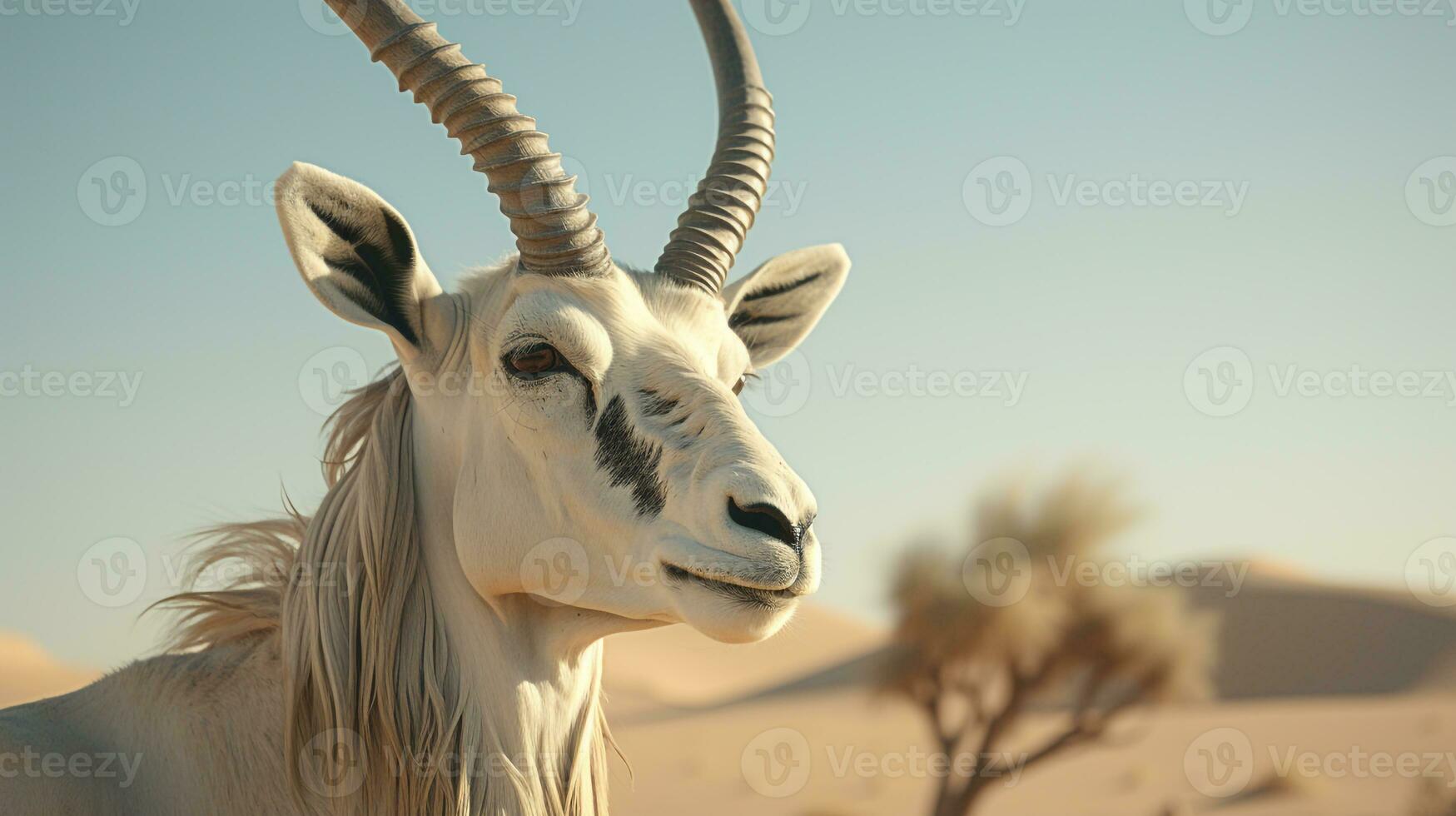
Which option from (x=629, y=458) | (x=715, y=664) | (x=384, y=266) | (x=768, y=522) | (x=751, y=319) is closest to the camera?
(x=768, y=522)

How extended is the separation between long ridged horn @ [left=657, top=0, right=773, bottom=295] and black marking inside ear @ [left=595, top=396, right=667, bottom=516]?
0.85 m

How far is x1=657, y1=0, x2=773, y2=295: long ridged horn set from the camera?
430 centimetres

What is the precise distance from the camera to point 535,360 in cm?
368

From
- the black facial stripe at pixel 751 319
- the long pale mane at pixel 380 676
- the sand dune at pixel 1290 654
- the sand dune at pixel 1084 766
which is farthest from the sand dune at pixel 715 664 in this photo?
the long pale mane at pixel 380 676

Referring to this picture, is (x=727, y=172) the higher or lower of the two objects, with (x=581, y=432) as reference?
higher

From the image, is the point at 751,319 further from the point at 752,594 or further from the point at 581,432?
the point at 752,594

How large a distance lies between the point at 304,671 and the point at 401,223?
1393mm

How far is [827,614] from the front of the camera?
198 feet

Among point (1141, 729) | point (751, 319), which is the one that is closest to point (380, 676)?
point (751, 319)

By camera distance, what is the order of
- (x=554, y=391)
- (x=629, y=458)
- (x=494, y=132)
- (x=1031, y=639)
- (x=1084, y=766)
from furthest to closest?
1. (x=1084, y=766)
2. (x=1031, y=639)
3. (x=494, y=132)
4. (x=554, y=391)
5. (x=629, y=458)

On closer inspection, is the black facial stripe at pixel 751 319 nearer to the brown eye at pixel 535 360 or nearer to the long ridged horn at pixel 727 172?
the long ridged horn at pixel 727 172

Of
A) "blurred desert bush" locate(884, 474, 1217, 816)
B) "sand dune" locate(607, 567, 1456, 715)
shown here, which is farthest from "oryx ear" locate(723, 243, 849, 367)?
"sand dune" locate(607, 567, 1456, 715)

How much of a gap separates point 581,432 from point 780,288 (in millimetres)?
1949

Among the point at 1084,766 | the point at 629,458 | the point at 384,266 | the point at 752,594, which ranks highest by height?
the point at 384,266
